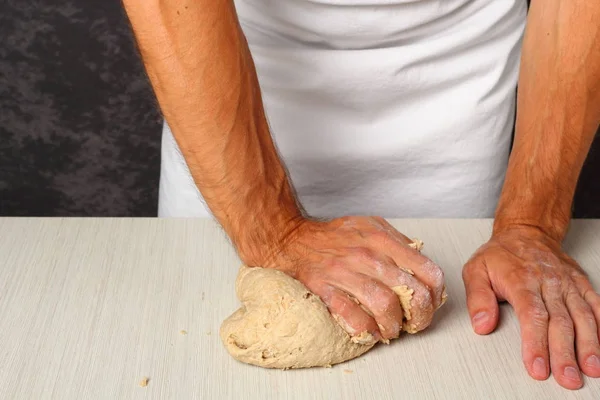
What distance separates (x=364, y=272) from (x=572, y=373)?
0.27m

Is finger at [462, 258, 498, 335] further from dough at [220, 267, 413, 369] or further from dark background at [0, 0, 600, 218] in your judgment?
dark background at [0, 0, 600, 218]

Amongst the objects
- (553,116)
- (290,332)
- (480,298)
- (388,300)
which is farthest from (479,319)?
(553,116)

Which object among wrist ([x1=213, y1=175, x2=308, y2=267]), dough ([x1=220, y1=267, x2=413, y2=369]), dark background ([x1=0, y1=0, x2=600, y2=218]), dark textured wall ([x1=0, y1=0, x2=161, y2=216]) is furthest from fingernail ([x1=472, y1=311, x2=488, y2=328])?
dark textured wall ([x1=0, y1=0, x2=161, y2=216])

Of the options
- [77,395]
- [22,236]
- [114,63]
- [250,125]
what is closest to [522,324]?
[250,125]

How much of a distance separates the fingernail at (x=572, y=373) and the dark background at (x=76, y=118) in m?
1.30

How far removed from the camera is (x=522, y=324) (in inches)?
41.8

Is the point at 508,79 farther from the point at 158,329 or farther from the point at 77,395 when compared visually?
the point at 77,395

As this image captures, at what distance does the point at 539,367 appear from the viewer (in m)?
1.01

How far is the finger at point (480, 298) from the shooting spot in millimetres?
1073

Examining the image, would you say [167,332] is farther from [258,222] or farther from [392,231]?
[392,231]

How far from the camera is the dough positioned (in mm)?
993

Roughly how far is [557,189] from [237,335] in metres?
0.56

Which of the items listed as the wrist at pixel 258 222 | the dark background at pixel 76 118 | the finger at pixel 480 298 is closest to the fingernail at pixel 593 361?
the finger at pixel 480 298

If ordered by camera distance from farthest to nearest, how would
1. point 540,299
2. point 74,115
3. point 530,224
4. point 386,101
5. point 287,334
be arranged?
point 74,115 → point 386,101 → point 530,224 → point 540,299 → point 287,334
